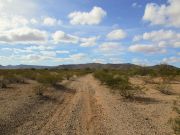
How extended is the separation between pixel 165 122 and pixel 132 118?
176 centimetres

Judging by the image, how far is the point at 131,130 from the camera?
14.1 metres

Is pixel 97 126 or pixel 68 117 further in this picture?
pixel 68 117

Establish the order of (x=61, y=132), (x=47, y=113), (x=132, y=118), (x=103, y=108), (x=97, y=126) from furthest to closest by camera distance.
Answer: (x=103, y=108), (x=47, y=113), (x=132, y=118), (x=97, y=126), (x=61, y=132)

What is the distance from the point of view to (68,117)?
16781 mm

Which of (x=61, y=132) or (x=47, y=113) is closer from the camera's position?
(x=61, y=132)

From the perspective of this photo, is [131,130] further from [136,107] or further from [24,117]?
[136,107]

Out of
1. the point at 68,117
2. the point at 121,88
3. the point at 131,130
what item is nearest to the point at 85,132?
the point at 131,130

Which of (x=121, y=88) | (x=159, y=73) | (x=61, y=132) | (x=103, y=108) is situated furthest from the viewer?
(x=159, y=73)

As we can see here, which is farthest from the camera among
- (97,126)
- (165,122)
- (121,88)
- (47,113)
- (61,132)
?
(121,88)

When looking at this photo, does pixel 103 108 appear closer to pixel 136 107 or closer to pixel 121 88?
pixel 136 107

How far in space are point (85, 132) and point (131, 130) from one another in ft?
6.64

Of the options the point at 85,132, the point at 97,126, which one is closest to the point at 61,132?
the point at 85,132

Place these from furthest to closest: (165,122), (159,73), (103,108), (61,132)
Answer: (159,73), (103,108), (165,122), (61,132)

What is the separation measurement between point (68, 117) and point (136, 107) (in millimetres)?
5921
